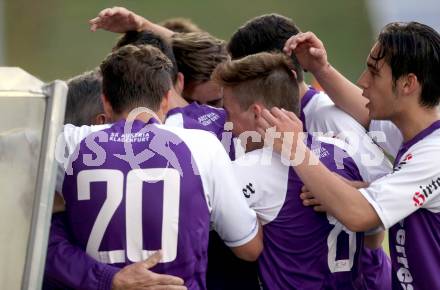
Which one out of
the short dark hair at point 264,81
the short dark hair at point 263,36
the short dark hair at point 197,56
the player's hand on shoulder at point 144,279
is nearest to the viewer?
the player's hand on shoulder at point 144,279

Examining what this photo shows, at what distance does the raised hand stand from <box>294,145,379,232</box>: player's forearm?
1.98ft

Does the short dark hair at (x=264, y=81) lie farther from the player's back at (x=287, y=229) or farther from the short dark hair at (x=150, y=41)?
the short dark hair at (x=150, y=41)

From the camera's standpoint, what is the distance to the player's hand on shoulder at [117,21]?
147 inches

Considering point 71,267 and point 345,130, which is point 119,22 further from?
point 71,267

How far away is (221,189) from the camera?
2617mm

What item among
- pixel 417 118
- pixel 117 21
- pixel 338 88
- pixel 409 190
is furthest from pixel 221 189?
pixel 117 21

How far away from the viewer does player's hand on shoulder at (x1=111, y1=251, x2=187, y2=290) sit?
249 centimetres

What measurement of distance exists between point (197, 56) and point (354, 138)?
3.11ft

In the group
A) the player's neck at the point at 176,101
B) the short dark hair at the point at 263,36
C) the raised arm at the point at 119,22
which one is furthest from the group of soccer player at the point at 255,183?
the raised arm at the point at 119,22

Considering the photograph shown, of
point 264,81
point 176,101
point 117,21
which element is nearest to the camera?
point 264,81

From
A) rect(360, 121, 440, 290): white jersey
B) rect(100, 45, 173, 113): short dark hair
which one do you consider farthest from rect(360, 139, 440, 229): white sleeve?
rect(100, 45, 173, 113): short dark hair

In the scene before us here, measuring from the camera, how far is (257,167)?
2.81 m

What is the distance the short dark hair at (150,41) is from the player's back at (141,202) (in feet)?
3.00

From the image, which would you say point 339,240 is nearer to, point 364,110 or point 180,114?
point 364,110
